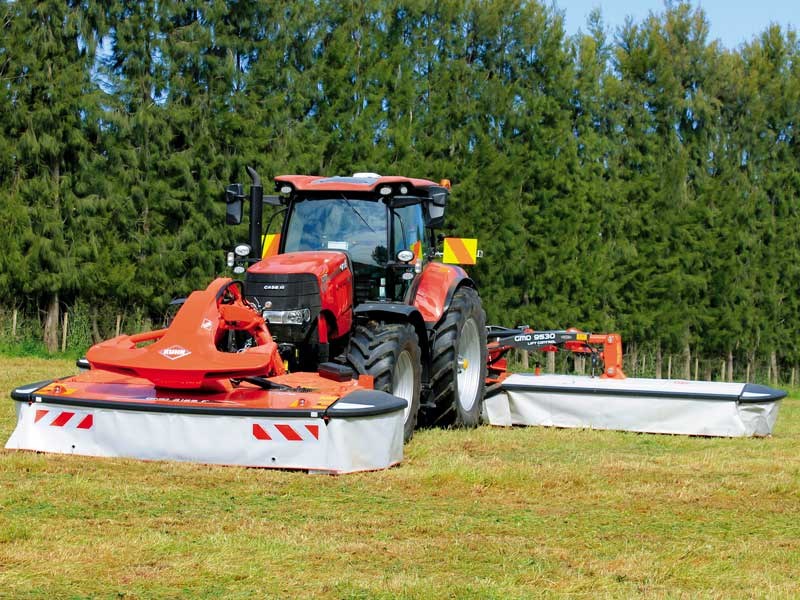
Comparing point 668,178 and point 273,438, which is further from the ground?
point 668,178

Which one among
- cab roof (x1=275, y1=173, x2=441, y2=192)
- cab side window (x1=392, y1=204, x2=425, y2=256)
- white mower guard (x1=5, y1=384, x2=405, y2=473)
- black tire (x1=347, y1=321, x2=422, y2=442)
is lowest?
white mower guard (x1=5, y1=384, x2=405, y2=473)

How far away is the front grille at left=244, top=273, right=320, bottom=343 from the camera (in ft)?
27.0

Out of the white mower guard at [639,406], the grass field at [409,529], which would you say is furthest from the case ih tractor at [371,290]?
the grass field at [409,529]

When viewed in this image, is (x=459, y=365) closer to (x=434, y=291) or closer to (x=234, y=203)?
(x=434, y=291)

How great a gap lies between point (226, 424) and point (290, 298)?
4.64 ft

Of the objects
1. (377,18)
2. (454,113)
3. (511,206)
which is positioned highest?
(377,18)

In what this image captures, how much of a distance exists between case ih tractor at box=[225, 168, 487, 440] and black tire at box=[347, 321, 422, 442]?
1 centimetres

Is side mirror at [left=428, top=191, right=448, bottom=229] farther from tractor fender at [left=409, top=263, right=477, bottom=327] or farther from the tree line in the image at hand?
the tree line

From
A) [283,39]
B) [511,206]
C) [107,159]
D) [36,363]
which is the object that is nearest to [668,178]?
[511,206]

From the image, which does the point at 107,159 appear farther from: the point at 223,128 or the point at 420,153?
the point at 420,153

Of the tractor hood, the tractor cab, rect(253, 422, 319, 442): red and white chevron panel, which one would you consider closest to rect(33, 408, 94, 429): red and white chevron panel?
rect(253, 422, 319, 442): red and white chevron panel

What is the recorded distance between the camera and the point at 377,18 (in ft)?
80.1

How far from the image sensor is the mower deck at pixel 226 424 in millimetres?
7051

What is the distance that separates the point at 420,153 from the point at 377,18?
3.07m
